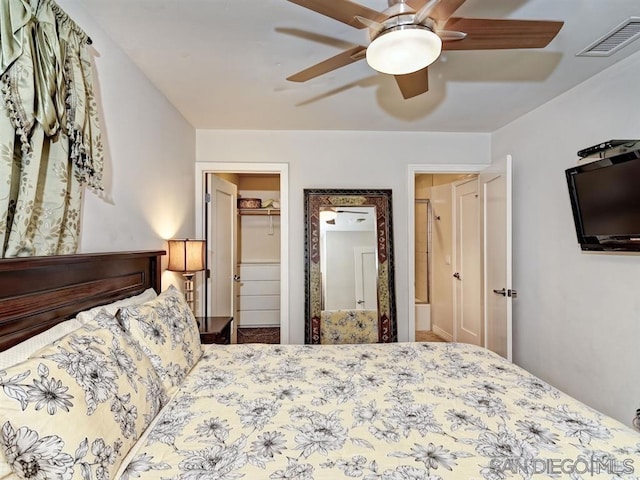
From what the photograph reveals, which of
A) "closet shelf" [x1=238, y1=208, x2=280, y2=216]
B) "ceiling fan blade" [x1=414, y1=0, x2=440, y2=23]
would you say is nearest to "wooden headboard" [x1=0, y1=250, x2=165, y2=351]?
"ceiling fan blade" [x1=414, y1=0, x2=440, y2=23]

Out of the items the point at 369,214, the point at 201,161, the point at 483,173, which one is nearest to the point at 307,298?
the point at 369,214

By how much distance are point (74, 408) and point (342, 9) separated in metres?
1.52

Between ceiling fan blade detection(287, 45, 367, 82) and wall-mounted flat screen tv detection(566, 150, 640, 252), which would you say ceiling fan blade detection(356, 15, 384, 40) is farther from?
wall-mounted flat screen tv detection(566, 150, 640, 252)

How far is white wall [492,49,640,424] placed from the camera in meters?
2.09

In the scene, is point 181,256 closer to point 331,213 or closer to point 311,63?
point 331,213

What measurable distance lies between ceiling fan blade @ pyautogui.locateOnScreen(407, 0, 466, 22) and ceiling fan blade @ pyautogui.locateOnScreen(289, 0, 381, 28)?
0.13 metres

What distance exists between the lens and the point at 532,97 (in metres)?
2.67

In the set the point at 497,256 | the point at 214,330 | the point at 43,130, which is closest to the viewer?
the point at 43,130

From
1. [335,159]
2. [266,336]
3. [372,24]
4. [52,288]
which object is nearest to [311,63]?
[372,24]

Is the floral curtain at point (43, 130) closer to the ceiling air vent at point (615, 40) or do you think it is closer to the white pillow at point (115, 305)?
the white pillow at point (115, 305)

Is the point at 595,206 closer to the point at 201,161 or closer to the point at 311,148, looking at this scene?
the point at 311,148

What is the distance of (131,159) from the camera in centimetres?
212

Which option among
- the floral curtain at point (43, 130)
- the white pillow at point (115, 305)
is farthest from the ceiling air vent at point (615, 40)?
the white pillow at point (115, 305)

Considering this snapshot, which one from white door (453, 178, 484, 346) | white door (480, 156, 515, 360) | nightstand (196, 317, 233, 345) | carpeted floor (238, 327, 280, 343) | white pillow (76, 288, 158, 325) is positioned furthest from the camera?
carpeted floor (238, 327, 280, 343)
